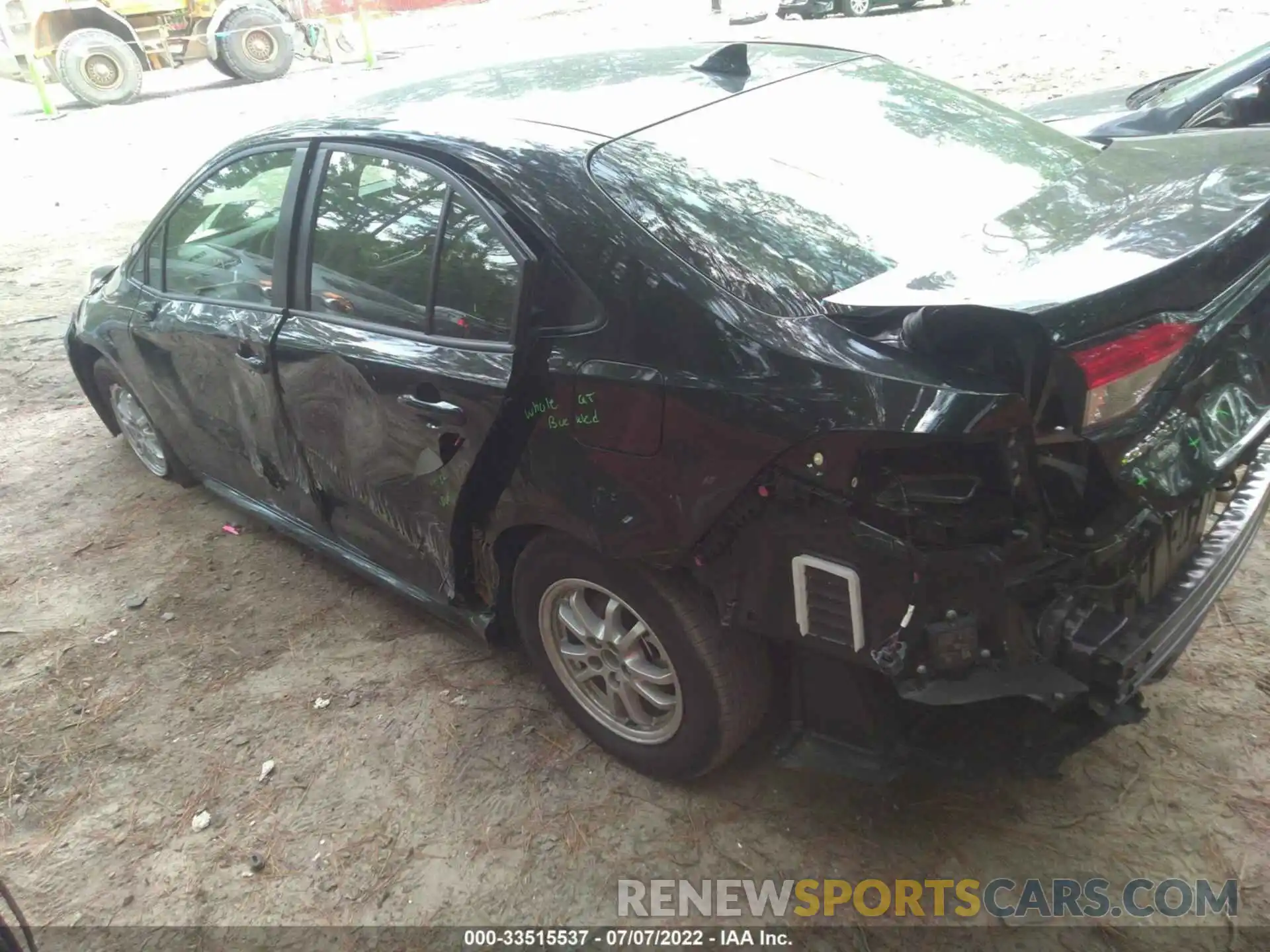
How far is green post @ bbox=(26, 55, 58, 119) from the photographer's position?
14242mm

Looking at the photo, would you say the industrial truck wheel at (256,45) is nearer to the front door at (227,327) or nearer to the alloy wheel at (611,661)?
the front door at (227,327)

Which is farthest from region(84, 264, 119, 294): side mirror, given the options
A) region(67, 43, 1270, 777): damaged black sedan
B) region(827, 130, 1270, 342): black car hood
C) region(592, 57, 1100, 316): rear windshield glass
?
region(827, 130, 1270, 342): black car hood

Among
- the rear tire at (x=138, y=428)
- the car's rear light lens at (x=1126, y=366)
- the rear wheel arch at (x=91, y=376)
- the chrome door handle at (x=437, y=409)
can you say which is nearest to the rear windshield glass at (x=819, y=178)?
the car's rear light lens at (x=1126, y=366)

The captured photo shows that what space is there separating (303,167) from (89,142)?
41.4 ft

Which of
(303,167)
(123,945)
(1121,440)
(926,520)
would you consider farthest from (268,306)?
(1121,440)

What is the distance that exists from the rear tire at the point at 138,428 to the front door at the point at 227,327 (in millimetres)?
324

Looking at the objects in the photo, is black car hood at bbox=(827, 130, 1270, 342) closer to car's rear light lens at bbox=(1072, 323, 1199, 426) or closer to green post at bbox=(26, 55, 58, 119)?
car's rear light lens at bbox=(1072, 323, 1199, 426)

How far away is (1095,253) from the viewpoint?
1.69 metres

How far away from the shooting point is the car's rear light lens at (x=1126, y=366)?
1503mm

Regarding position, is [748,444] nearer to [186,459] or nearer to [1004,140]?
[1004,140]

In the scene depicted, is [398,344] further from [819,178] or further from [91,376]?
[91,376]

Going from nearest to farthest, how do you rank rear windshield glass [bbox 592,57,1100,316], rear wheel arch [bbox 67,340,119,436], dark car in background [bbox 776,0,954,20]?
rear windshield glass [bbox 592,57,1100,316]
rear wheel arch [bbox 67,340,119,436]
dark car in background [bbox 776,0,954,20]

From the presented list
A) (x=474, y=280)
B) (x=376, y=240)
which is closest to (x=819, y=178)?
(x=474, y=280)

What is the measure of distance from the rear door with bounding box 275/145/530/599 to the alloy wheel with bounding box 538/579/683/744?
0.38m
